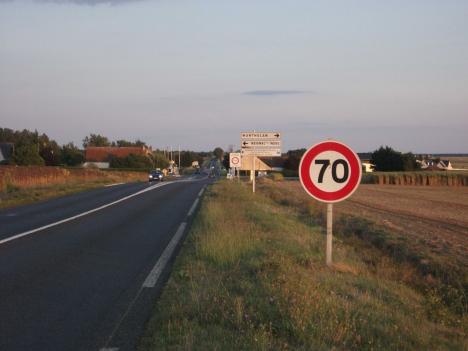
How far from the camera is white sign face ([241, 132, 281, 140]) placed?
3112 centimetres

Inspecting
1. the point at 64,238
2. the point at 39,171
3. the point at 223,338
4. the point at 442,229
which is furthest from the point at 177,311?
the point at 39,171

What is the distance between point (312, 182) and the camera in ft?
28.7

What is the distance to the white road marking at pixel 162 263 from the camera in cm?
941

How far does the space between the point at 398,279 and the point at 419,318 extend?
401 cm

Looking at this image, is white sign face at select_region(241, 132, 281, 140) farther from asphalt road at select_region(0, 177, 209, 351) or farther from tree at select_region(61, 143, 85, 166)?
tree at select_region(61, 143, 85, 166)

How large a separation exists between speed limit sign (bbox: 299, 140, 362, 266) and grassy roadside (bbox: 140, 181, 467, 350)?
1.16 m

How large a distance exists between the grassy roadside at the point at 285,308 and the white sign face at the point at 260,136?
19690 mm

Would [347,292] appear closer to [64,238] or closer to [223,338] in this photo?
[223,338]

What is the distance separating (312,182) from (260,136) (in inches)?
885

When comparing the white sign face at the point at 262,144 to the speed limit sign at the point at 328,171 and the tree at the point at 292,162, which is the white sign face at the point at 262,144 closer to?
the speed limit sign at the point at 328,171

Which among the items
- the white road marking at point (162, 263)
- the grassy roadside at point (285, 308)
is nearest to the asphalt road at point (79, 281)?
the white road marking at point (162, 263)

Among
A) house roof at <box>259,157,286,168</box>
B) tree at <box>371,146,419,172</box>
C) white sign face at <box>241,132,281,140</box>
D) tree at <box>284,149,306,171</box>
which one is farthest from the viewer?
house roof at <box>259,157,286,168</box>

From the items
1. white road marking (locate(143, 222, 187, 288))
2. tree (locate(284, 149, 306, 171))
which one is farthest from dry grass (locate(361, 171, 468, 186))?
white road marking (locate(143, 222, 187, 288))

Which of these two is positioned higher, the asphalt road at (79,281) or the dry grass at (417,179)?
the asphalt road at (79,281)
